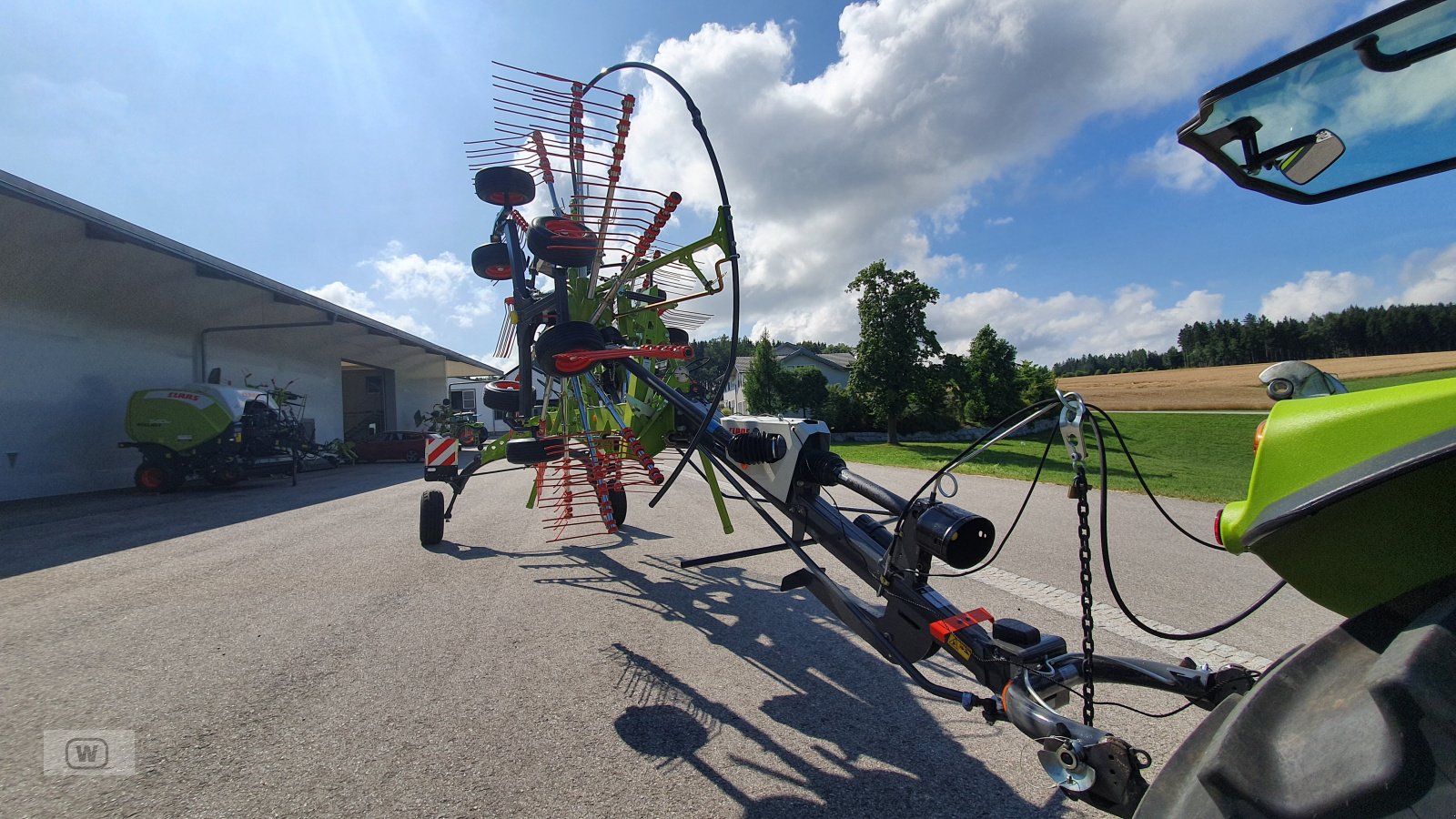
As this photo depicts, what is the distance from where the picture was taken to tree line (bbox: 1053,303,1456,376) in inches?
465

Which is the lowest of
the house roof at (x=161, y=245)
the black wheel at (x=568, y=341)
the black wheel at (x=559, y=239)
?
the black wheel at (x=568, y=341)

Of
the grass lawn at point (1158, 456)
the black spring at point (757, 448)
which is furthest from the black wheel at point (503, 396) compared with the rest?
the grass lawn at point (1158, 456)

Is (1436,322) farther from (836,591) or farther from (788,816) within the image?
(788,816)

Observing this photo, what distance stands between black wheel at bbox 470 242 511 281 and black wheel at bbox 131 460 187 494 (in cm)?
1383

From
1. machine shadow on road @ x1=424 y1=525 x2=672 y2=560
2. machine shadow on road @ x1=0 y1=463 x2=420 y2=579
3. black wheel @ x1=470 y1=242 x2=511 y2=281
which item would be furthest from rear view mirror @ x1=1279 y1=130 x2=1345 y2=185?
machine shadow on road @ x1=0 y1=463 x2=420 y2=579

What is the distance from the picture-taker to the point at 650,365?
5.28m

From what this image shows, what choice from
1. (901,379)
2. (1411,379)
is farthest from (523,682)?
(901,379)

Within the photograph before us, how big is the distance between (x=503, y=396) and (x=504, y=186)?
6.45 feet

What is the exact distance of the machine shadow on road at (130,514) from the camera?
7.41m

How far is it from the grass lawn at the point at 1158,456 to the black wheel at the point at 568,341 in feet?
23.7

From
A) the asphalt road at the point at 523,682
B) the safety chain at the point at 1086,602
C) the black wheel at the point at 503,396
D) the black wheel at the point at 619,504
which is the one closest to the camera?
the safety chain at the point at 1086,602

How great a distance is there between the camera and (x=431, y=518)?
7.04 m

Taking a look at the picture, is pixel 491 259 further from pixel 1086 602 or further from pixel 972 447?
pixel 1086 602

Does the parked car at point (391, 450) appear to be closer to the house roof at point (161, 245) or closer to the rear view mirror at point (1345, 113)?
the house roof at point (161, 245)
